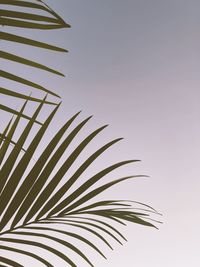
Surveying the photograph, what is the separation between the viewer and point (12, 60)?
3.07 feet

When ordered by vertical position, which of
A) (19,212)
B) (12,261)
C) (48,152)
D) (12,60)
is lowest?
(12,261)

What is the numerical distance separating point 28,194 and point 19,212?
0.04 meters

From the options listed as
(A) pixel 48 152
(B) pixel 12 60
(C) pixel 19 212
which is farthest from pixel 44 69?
(C) pixel 19 212

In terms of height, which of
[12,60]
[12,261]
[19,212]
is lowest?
[12,261]

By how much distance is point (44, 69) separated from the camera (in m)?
0.96

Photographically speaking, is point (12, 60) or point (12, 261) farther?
point (12, 60)

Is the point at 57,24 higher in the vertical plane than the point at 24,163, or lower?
higher

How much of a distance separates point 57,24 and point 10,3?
111mm

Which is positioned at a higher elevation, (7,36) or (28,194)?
(7,36)

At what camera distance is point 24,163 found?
88cm

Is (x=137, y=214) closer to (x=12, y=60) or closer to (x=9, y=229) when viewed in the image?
(x=9, y=229)

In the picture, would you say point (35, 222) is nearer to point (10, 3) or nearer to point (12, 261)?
point (12, 261)

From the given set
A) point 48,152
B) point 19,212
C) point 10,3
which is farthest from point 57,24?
point 19,212

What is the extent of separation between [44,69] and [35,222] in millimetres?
352
